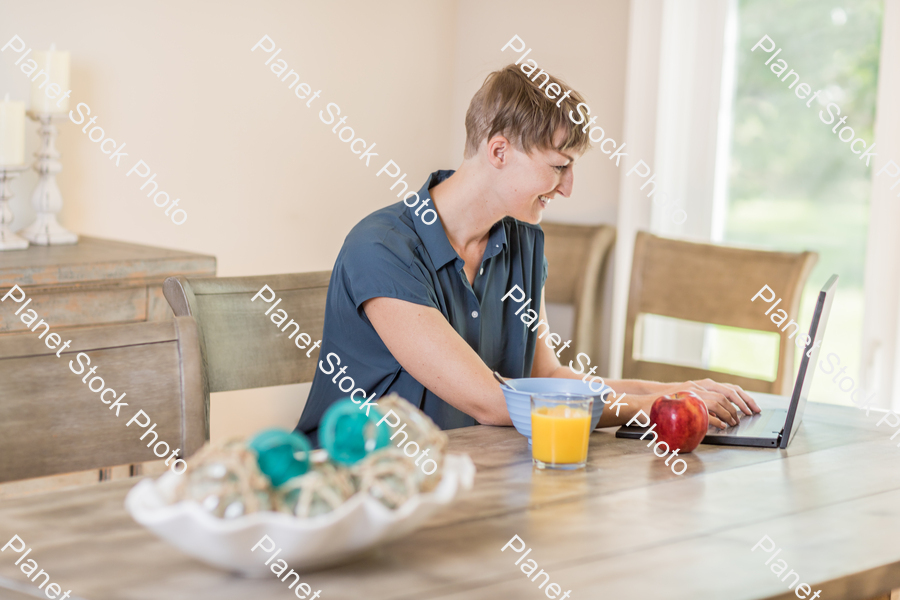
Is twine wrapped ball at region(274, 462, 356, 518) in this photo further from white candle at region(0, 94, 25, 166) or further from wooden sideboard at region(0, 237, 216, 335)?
white candle at region(0, 94, 25, 166)

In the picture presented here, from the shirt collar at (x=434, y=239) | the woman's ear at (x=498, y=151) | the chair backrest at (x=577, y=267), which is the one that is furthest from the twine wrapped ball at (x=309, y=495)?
the chair backrest at (x=577, y=267)

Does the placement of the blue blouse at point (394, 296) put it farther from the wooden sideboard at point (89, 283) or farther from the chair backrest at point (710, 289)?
the chair backrest at point (710, 289)

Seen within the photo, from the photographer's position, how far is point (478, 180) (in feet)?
5.27

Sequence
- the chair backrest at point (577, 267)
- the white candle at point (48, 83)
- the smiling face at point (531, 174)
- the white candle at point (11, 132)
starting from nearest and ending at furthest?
the smiling face at point (531, 174) < the white candle at point (11, 132) < the white candle at point (48, 83) < the chair backrest at point (577, 267)

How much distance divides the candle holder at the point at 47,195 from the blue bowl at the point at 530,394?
134 cm

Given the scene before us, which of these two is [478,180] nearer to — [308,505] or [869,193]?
[308,505]

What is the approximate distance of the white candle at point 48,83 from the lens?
2.13 meters

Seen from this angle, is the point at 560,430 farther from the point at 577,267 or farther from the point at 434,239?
the point at 577,267

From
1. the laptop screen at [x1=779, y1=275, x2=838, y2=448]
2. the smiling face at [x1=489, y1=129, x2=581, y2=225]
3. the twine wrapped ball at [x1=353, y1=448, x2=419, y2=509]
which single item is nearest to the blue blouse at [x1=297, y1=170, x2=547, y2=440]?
the smiling face at [x1=489, y1=129, x2=581, y2=225]

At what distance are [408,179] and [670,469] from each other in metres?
2.25

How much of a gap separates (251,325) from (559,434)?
0.64 m

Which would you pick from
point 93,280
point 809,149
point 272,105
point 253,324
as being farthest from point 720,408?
point 272,105

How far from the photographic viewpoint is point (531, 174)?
1.58 metres

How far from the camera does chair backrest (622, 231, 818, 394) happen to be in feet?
7.52
